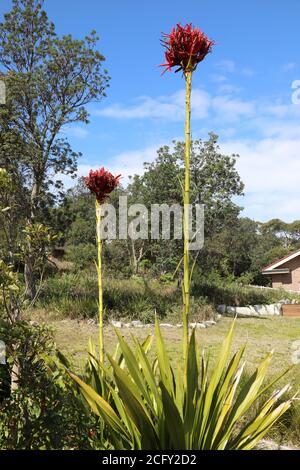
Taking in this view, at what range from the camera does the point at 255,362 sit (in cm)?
789

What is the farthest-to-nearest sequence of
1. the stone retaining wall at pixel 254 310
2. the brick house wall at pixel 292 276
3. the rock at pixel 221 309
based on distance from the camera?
the brick house wall at pixel 292 276 < the stone retaining wall at pixel 254 310 < the rock at pixel 221 309

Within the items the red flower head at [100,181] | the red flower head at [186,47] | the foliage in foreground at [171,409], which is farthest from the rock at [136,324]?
the red flower head at [186,47]

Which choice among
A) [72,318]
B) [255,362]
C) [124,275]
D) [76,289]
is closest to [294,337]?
[255,362]

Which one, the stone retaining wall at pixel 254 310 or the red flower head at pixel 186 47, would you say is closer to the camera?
the red flower head at pixel 186 47

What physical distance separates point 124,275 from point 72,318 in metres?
9.93

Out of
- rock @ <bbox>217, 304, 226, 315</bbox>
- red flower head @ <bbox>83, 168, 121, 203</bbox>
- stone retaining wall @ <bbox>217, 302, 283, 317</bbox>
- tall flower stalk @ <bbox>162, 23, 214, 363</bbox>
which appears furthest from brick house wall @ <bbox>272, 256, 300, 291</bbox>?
tall flower stalk @ <bbox>162, 23, 214, 363</bbox>

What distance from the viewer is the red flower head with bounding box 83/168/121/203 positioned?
2.71 metres

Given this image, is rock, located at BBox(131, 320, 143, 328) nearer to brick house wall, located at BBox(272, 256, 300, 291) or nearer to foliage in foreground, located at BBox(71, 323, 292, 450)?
foliage in foreground, located at BBox(71, 323, 292, 450)

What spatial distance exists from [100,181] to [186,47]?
1036mm

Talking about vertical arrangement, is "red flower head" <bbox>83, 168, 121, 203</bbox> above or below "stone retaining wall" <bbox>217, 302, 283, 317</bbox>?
above

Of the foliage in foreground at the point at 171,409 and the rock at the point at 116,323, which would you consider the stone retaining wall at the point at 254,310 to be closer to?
the rock at the point at 116,323

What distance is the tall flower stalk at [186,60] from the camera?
203cm

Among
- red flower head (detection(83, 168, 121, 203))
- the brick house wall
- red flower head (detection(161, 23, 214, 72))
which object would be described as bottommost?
the brick house wall

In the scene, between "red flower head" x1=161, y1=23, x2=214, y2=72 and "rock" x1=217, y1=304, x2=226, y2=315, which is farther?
"rock" x1=217, y1=304, x2=226, y2=315
